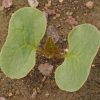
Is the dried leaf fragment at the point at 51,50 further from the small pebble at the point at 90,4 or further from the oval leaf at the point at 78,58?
the small pebble at the point at 90,4

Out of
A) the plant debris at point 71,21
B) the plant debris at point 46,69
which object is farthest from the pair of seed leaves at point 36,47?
the plant debris at point 71,21

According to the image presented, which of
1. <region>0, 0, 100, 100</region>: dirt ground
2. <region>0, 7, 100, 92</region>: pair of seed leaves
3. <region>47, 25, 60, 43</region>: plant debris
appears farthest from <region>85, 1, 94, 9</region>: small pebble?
<region>0, 7, 100, 92</region>: pair of seed leaves

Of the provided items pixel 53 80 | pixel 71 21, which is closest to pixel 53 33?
pixel 71 21

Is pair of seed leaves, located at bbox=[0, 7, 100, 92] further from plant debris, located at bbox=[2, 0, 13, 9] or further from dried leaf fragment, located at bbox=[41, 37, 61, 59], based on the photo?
plant debris, located at bbox=[2, 0, 13, 9]

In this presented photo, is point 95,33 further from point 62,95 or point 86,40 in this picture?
point 62,95

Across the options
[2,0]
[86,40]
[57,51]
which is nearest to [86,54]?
[86,40]

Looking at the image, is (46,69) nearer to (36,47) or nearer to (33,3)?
(36,47)

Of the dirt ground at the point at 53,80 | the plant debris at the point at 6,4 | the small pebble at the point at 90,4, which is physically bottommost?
the dirt ground at the point at 53,80
